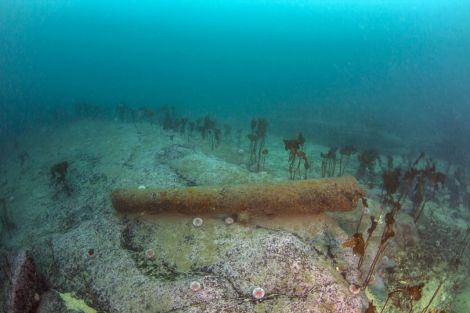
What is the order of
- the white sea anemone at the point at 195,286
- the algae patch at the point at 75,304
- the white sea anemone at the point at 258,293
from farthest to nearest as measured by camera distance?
the algae patch at the point at 75,304 < the white sea anemone at the point at 195,286 < the white sea anemone at the point at 258,293

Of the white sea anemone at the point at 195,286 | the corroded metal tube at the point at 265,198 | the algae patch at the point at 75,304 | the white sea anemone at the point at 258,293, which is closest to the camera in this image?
the white sea anemone at the point at 258,293

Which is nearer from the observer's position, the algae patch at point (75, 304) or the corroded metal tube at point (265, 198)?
the algae patch at point (75, 304)

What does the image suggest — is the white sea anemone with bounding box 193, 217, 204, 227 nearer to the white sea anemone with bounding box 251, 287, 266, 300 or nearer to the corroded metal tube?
the corroded metal tube

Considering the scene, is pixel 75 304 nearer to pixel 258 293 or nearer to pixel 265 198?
pixel 258 293

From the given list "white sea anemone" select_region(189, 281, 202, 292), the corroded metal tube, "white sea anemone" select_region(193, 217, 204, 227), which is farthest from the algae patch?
"white sea anemone" select_region(193, 217, 204, 227)

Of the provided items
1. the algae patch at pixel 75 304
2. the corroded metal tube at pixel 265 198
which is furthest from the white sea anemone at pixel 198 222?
the algae patch at pixel 75 304

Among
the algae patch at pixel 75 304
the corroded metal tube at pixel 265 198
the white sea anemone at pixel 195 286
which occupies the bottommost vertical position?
the algae patch at pixel 75 304

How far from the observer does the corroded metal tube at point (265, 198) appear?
5.93 m

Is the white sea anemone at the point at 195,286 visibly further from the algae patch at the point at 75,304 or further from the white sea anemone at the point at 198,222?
the algae patch at the point at 75,304

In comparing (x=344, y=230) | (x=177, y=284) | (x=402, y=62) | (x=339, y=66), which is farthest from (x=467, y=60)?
(x=177, y=284)

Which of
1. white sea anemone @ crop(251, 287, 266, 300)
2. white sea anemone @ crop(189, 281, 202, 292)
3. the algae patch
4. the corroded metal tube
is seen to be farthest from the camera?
the corroded metal tube

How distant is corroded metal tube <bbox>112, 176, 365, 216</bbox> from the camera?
5.93 m

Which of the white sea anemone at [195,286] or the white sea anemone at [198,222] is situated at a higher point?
the white sea anemone at [198,222]

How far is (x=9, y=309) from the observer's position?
5.10 meters
